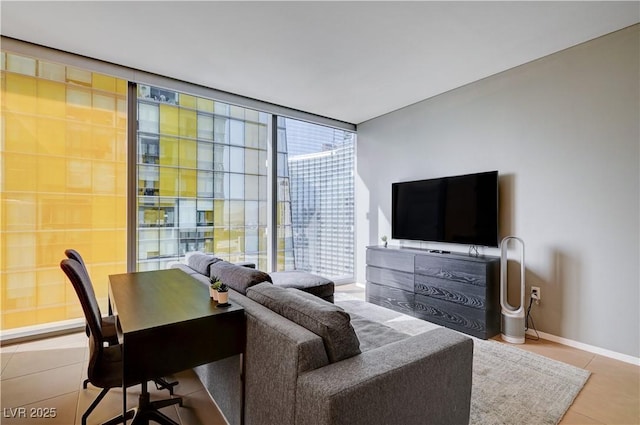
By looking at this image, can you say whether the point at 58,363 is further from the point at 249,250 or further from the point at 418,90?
the point at 418,90

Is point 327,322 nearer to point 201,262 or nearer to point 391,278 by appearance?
point 201,262

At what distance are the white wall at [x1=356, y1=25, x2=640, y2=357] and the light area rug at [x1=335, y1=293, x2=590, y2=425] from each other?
63 cm

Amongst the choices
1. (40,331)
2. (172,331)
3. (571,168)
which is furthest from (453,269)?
(40,331)

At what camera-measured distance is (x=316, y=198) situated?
5078 mm

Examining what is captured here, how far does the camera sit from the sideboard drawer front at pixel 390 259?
145 inches

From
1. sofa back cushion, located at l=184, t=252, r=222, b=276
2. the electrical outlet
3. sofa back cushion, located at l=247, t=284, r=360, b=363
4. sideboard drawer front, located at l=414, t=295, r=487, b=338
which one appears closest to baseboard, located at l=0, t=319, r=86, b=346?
sofa back cushion, located at l=184, t=252, r=222, b=276

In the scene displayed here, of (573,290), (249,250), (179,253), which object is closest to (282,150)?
(249,250)

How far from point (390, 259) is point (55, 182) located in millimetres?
3700

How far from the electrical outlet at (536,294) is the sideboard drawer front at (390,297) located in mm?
1174

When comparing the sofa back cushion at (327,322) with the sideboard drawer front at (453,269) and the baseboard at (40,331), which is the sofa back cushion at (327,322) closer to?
the sideboard drawer front at (453,269)

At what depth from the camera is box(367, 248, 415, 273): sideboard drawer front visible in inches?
145

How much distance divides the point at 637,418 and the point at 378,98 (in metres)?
3.62

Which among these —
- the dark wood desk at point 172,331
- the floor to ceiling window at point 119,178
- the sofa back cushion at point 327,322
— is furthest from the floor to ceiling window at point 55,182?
the sofa back cushion at point 327,322

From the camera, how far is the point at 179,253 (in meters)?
3.71
